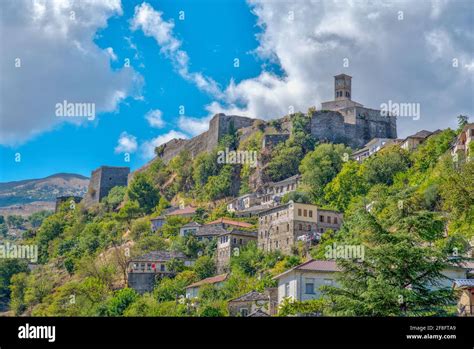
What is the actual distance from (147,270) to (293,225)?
1261 cm

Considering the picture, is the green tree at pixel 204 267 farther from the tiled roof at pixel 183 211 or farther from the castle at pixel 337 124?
the castle at pixel 337 124

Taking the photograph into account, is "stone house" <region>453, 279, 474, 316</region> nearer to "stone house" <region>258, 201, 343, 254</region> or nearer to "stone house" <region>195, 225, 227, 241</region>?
"stone house" <region>258, 201, 343, 254</region>

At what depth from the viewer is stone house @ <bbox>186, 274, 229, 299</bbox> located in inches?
2237

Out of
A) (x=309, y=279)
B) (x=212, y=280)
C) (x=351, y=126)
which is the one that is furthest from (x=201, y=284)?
(x=351, y=126)

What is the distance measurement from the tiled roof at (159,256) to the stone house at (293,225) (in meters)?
7.18

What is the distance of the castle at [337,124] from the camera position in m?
85.9

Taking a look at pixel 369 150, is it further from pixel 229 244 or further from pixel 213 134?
pixel 213 134

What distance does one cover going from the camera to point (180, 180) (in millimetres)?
95562

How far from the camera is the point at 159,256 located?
66.2m

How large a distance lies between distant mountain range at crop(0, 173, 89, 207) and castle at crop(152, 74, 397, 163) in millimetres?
78163

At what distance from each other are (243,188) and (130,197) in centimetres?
1632

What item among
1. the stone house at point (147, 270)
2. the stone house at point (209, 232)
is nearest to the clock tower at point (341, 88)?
the stone house at point (209, 232)
